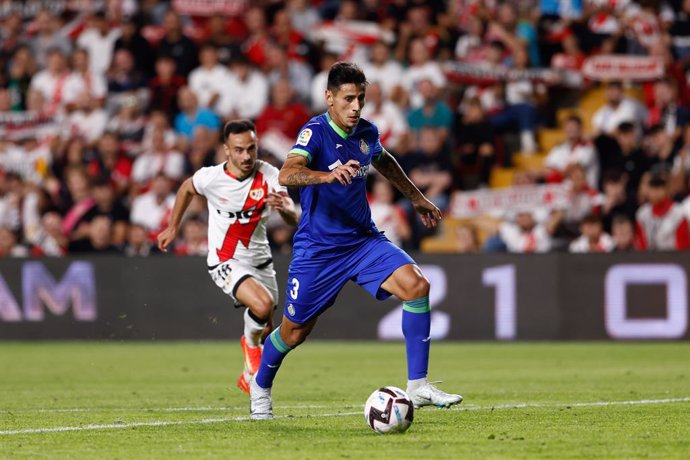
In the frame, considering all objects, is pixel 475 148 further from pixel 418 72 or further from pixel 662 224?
pixel 662 224

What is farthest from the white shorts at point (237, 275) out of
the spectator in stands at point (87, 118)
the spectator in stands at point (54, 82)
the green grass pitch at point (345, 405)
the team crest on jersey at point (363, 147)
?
the spectator in stands at point (54, 82)

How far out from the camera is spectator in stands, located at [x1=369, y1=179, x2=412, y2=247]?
17609 millimetres

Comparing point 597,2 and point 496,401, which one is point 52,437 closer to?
point 496,401

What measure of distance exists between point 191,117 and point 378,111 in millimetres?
3140

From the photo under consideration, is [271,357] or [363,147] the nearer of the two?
[363,147]

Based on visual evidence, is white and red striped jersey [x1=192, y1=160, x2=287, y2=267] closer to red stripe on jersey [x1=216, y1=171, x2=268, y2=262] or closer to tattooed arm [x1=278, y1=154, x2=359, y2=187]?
red stripe on jersey [x1=216, y1=171, x2=268, y2=262]

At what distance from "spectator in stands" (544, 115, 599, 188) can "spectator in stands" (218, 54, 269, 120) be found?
470 cm

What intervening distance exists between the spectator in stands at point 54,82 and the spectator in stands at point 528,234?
8.20 meters

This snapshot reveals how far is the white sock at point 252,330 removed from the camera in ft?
33.9

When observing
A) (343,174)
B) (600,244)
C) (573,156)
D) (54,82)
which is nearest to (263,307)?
(343,174)

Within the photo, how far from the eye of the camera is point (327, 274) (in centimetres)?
826

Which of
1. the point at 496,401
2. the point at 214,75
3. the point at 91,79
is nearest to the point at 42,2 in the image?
the point at 91,79

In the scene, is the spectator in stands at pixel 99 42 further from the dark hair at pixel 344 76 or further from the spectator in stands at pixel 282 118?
the dark hair at pixel 344 76

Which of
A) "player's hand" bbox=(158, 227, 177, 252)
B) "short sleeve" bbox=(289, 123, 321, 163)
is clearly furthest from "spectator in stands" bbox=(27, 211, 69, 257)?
"short sleeve" bbox=(289, 123, 321, 163)
